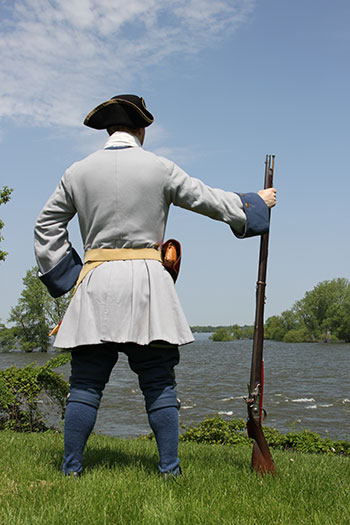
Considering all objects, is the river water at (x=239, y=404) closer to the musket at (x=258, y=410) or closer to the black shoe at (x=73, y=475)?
the musket at (x=258, y=410)

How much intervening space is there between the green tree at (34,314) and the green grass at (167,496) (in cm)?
6136

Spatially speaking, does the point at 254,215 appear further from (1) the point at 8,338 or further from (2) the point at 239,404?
(1) the point at 8,338

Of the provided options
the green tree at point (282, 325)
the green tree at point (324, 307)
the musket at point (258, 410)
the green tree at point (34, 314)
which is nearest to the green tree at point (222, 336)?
the green tree at point (282, 325)

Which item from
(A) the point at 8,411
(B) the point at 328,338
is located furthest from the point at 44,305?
(A) the point at 8,411

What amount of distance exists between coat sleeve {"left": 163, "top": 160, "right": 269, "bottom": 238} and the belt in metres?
0.38

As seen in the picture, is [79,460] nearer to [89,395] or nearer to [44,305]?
[89,395]

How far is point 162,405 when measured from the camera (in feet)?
10.5

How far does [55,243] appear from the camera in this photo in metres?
3.47

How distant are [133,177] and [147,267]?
572mm

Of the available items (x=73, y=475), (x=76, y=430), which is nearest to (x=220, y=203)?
(x=76, y=430)

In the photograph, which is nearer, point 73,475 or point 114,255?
point 73,475

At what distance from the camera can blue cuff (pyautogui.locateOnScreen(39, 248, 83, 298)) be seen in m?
3.47

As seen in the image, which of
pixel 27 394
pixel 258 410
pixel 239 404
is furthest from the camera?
pixel 239 404

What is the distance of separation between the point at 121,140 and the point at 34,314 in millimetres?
69335
